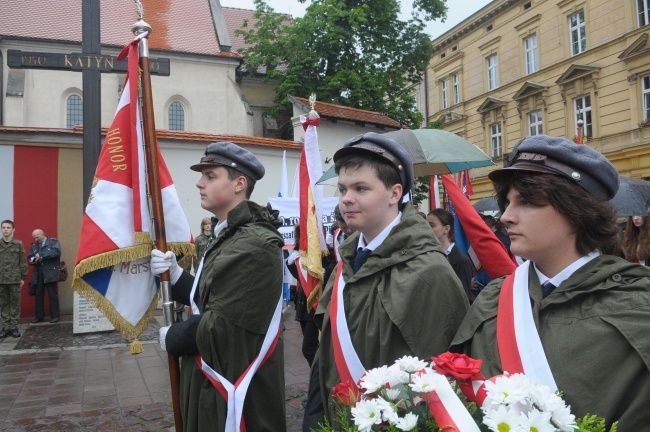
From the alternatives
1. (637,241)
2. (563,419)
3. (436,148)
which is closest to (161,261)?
(563,419)

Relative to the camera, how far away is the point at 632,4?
24.4 metres

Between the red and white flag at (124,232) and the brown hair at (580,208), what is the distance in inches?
87.7

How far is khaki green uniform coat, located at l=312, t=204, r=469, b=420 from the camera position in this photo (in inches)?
83.4

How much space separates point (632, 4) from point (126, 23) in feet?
72.9

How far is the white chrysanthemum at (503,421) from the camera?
119 centimetres

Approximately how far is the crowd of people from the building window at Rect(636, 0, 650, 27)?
25775mm

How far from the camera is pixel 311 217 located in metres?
6.02

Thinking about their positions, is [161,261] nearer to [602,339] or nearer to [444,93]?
[602,339]

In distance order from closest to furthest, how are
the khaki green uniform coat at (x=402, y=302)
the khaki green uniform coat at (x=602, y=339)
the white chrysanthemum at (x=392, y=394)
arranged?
the white chrysanthemum at (x=392, y=394) → the khaki green uniform coat at (x=602, y=339) → the khaki green uniform coat at (x=402, y=302)

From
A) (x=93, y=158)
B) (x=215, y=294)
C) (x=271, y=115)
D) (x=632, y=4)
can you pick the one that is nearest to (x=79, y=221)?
(x=93, y=158)

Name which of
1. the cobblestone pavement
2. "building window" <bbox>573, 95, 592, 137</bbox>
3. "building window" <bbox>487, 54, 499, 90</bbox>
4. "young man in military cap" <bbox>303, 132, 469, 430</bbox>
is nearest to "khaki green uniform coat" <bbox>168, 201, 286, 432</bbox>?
"young man in military cap" <bbox>303, 132, 469, 430</bbox>

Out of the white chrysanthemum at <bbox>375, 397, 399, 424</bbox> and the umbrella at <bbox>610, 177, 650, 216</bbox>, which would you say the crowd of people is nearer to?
the white chrysanthemum at <bbox>375, 397, 399, 424</bbox>

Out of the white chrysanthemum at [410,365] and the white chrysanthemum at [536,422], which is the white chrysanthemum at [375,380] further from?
the white chrysanthemum at [536,422]

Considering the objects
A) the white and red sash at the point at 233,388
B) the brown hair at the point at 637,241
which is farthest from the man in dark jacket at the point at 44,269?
the brown hair at the point at 637,241
